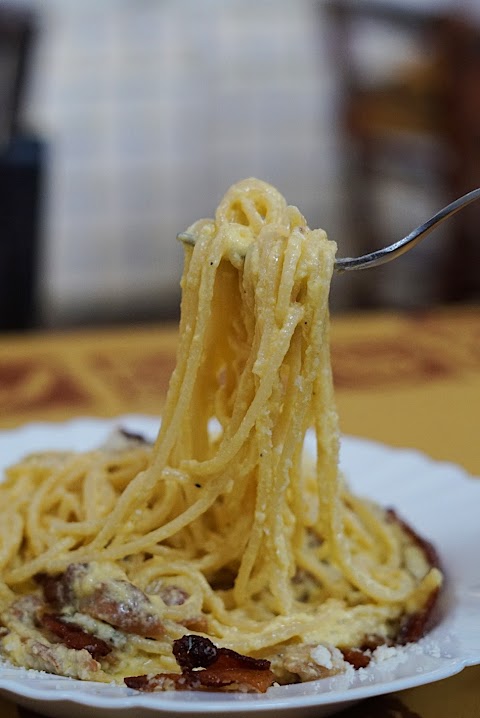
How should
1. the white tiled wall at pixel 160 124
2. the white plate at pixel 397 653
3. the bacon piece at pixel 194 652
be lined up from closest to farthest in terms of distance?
1. the white plate at pixel 397 653
2. the bacon piece at pixel 194 652
3. the white tiled wall at pixel 160 124

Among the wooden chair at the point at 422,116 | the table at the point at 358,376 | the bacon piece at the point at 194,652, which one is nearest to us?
the bacon piece at the point at 194,652

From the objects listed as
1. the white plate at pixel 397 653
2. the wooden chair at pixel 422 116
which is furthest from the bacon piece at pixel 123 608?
the wooden chair at pixel 422 116

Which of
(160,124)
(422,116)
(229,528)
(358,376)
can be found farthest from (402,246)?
(160,124)

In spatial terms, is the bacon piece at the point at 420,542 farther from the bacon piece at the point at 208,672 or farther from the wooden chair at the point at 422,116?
the wooden chair at the point at 422,116

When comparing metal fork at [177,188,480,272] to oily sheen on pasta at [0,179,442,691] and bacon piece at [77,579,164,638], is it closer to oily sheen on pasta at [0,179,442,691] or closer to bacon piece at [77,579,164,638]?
oily sheen on pasta at [0,179,442,691]

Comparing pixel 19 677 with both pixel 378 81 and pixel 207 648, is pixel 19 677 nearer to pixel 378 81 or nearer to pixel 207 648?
pixel 207 648

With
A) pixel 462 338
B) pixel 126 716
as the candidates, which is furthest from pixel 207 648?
pixel 462 338

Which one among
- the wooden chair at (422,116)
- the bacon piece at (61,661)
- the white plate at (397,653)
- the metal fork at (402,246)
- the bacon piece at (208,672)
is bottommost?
the bacon piece at (61,661)

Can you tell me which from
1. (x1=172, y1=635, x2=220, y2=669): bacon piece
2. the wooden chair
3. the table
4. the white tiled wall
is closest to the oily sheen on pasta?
(x1=172, y1=635, x2=220, y2=669): bacon piece
